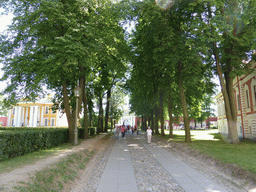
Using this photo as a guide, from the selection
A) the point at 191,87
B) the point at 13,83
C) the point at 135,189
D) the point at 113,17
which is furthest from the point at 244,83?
the point at 13,83

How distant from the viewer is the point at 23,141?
9836 millimetres

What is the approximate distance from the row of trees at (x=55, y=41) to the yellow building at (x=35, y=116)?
156 ft

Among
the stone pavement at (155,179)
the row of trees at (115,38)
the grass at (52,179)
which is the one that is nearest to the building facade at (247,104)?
the row of trees at (115,38)

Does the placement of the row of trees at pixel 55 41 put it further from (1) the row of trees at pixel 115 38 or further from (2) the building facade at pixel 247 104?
(2) the building facade at pixel 247 104

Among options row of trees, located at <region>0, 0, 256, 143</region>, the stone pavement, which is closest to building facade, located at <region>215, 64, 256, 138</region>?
row of trees, located at <region>0, 0, 256, 143</region>

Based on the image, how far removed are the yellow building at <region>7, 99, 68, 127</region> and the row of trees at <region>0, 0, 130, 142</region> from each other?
156ft

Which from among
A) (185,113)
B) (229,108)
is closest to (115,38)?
(185,113)

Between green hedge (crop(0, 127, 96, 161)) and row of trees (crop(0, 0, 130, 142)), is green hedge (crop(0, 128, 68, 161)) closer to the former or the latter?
green hedge (crop(0, 127, 96, 161))

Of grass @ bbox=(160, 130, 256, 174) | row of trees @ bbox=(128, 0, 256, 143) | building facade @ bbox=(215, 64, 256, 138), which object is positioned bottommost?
grass @ bbox=(160, 130, 256, 174)

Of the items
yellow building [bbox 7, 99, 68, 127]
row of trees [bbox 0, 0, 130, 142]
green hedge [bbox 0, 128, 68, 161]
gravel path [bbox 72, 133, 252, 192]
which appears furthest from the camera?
yellow building [bbox 7, 99, 68, 127]

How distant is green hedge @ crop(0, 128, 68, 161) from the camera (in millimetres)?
8305

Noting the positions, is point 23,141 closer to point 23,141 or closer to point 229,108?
point 23,141

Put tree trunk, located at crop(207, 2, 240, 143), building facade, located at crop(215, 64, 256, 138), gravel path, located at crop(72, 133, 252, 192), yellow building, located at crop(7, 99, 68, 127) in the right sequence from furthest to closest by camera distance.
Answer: yellow building, located at crop(7, 99, 68, 127), building facade, located at crop(215, 64, 256, 138), tree trunk, located at crop(207, 2, 240, 143), gravel path, located at crop(72, 133, 252, 192)

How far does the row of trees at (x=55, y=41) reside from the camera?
1321 centimetres
